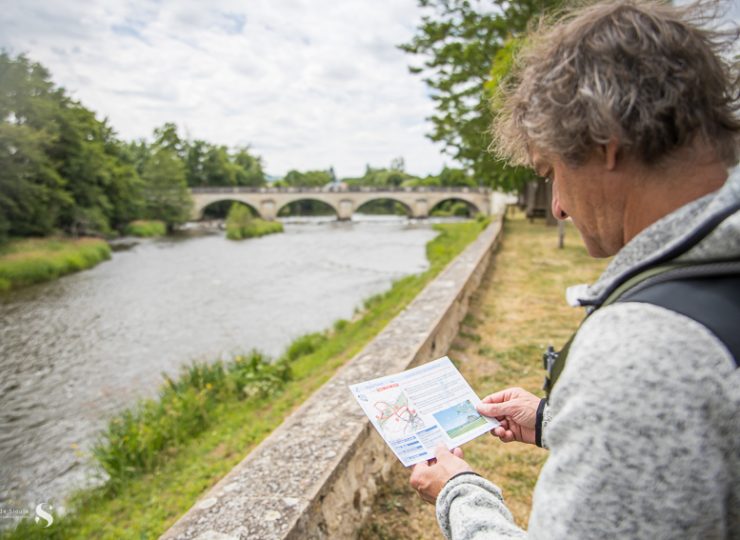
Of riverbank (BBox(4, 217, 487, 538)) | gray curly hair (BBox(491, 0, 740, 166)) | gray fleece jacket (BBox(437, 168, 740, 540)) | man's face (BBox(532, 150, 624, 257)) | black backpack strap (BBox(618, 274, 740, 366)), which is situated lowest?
riverbank (BBox(4, 217, 487, 538))

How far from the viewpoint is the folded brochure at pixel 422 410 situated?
1.37m

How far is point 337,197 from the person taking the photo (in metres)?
51.1

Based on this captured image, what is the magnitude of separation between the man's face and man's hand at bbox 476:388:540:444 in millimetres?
583

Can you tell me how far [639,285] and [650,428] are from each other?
8.6 inches

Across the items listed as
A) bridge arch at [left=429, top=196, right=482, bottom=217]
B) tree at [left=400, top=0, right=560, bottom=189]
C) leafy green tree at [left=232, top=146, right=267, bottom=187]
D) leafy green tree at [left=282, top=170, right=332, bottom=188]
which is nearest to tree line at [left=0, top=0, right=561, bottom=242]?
tree at [left=400, top=0, right=560, bottom=189]

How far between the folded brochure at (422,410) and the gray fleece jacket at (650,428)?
60 centimetres

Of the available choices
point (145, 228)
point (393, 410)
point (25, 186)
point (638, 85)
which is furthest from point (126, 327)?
point (145, 228)

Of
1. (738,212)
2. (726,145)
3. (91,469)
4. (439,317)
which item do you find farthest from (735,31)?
(91,469)

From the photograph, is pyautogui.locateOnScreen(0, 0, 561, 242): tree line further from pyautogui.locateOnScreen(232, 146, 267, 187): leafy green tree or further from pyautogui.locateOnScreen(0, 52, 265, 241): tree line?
pyautogui.locateOnScreen(232, 146, 267, 187): leafy green tree

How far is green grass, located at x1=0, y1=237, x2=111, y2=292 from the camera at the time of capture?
17172 millimetres

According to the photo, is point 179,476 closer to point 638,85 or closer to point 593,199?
point 593,199

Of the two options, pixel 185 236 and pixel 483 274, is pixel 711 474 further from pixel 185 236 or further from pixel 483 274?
pixel 185 236

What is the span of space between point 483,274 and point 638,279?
8.15 m
